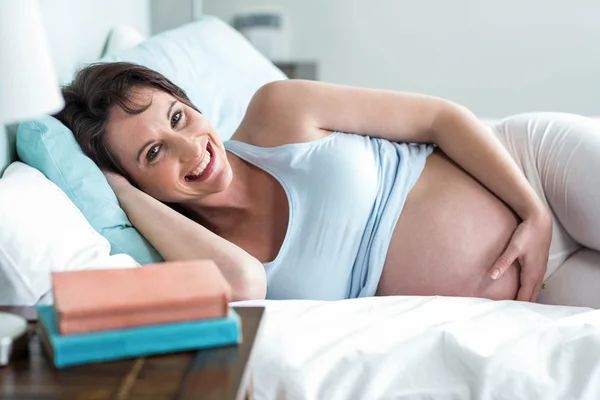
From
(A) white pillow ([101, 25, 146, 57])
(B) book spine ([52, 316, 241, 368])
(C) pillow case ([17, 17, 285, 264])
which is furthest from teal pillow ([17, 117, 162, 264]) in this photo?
(A) white pillow ([101, 25, 146, 57])

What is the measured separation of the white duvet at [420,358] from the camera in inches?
38.4

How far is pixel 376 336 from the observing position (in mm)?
1053

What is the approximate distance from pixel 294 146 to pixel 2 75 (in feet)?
2.50

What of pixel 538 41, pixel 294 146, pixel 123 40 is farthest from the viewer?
pixel 538 41

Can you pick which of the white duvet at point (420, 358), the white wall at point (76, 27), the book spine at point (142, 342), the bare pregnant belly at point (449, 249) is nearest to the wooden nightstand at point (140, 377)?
the book spine at point (142, 342)

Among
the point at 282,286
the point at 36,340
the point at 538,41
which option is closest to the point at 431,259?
the point at 282,286

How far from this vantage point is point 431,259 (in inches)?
55.6

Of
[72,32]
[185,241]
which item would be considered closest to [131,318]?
[185,241]

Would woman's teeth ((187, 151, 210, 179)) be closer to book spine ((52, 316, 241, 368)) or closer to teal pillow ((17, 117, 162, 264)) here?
teal pillow ((17, 117, 162, 264))

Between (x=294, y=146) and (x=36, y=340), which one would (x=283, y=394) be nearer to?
(x=36, y=340)

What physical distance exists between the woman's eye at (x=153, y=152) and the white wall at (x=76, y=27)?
442mm

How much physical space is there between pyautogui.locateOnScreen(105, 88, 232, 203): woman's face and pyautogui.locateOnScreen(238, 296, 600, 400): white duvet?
372 mm

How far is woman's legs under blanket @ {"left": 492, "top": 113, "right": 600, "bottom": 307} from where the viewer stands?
4.86 ft

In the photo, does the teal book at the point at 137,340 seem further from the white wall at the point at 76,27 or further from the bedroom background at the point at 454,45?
the bedroom background at the point at 454,45
